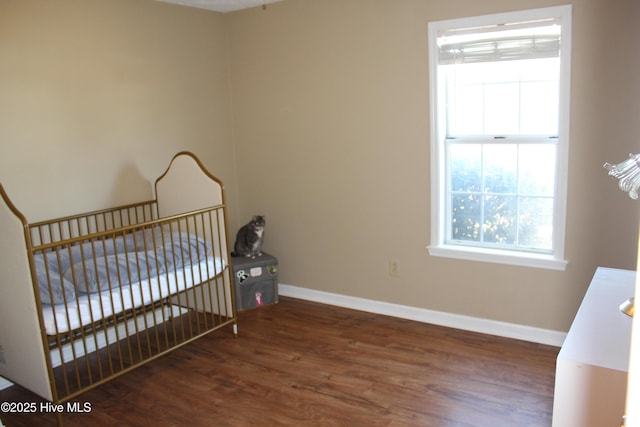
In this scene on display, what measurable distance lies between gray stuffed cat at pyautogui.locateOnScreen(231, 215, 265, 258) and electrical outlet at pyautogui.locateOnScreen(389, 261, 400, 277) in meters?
1.01

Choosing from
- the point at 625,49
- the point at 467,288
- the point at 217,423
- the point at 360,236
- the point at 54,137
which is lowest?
the point at 217,423

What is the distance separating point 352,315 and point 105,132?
6.75ft

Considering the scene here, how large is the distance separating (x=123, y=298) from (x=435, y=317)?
1.97 meters

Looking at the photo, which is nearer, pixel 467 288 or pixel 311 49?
pixel 467 288

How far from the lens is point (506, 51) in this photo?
2945 mm

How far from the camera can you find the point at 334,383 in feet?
8.93

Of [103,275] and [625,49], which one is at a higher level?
[625,49]

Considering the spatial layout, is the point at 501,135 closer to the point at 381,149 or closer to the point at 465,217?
the point at 465,217

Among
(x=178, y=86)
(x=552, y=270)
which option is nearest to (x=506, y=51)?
(x=552, y=270)

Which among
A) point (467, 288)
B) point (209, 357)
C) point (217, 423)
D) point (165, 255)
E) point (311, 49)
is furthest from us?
point (311, 49)

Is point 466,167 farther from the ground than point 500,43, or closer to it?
closer to it

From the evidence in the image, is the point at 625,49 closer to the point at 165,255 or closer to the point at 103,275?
the point at 165,255

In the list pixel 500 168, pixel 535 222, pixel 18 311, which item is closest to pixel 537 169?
pixel 500 168

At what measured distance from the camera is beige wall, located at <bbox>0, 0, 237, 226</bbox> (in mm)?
2812
